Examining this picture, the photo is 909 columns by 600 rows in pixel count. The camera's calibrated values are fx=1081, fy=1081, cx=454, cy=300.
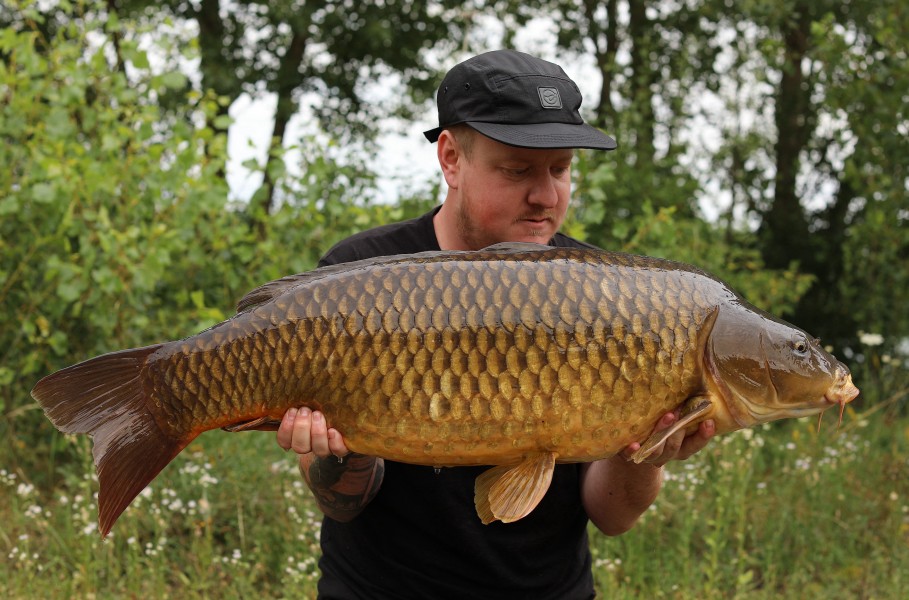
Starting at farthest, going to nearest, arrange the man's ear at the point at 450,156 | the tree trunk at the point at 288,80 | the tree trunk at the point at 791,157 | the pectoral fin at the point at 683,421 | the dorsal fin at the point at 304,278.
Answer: the tree trunk at the point at 288,80
the tree trunk at the point at 791,157
the man's ear at the point at 450,156
the dorsal fin at the point at 304,278
the pectoral fin at the point at 683,421

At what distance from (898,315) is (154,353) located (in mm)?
4794

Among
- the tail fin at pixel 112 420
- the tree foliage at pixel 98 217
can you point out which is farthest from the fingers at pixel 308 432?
the tree foliage at pixel 98 217

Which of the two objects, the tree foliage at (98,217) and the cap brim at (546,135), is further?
the tree foliage at (98,217)

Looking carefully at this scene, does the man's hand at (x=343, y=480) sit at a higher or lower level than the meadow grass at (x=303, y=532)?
higher

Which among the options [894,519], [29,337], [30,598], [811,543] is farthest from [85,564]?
[894,519]

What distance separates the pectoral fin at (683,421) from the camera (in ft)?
4.88

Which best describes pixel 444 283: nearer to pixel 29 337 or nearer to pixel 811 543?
pixel 811 543

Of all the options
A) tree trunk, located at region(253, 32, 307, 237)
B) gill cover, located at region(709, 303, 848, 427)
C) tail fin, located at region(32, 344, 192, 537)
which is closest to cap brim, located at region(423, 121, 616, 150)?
gill cover, located at region(709, 303, 848, 427)

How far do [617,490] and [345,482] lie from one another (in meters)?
0.47

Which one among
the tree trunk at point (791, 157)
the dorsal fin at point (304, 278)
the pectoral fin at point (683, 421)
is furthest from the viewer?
the tree trunk at point (791, 157)

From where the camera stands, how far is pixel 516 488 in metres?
1.54

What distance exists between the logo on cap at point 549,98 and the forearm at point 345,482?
0.67m

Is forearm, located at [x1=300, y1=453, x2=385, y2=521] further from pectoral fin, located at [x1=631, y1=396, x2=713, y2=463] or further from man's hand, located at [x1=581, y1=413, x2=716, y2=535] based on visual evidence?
pectoral fin, located at [x1=631, y1=396, x2=713, y2=463]

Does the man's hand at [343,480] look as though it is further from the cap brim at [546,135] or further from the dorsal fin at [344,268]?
the cap brim at [546,135]
